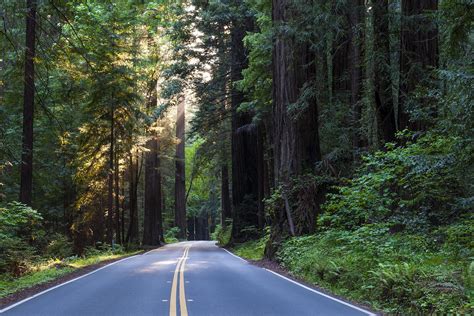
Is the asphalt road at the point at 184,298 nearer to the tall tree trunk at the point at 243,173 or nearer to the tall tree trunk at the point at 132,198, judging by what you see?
the tall tree trunk at the point at 243,173

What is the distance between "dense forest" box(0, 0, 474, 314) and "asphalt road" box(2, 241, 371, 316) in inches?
48.1

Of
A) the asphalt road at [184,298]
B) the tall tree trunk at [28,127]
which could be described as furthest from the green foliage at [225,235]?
the asphalt road at [184,298]

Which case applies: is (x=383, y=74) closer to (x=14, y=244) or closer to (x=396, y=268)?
(x=396, y=268)

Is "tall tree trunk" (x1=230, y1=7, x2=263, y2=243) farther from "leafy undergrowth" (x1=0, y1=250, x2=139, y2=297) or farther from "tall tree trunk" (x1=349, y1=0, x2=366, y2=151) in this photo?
"leafy undergrowth" (x1=0, y1=250, x2=139, y2=297)

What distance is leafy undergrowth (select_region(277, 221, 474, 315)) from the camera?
735 centimetres

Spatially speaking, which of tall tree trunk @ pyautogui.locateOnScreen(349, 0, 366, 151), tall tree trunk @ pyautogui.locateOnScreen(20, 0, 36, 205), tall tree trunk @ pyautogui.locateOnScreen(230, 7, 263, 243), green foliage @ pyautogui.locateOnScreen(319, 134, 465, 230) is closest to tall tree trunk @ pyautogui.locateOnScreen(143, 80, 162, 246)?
tall tree trunk @ pyautogui.locateOnScreen(230, 7, 263, 243)

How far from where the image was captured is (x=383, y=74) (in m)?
14.8

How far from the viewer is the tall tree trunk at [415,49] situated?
530 inches

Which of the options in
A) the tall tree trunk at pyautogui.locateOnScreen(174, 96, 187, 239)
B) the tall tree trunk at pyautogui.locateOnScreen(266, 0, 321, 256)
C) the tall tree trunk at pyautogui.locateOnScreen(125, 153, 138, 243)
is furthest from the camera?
the tall tree trunk at pyautogui.locateOnScreen(174, 96, 187, 239)

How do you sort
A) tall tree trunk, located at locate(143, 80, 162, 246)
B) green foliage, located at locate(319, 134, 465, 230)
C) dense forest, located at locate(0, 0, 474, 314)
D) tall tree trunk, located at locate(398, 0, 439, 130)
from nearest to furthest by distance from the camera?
1. dense forest, located at locate(0, 0, 474, 314)
2. green foliage, located at locate(319, 134, 465, 230)
3. tall tree trunk, located at locate(398, 0, 439, 130)
4. tall tree trunk, located at locate(143, 80, 162, 246)

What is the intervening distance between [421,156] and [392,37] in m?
6.55

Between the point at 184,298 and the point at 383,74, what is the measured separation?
31.2ft

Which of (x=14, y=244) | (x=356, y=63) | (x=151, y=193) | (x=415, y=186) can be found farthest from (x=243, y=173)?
(x=415, y=186)

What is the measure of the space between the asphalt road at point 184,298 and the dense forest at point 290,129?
1221 mm
